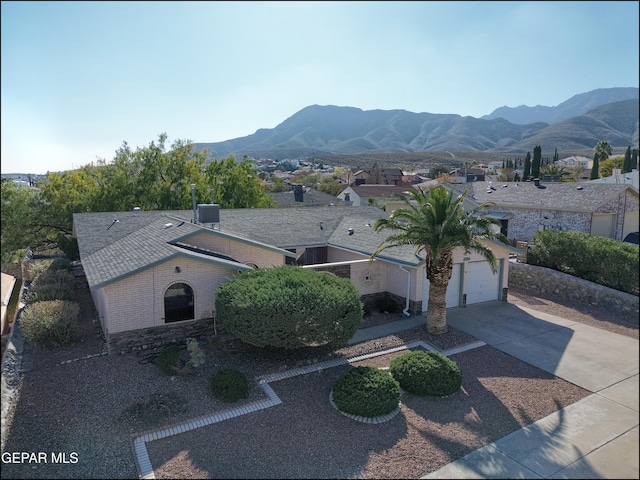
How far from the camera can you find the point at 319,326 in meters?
11.1

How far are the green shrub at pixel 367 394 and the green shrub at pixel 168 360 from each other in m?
4.43

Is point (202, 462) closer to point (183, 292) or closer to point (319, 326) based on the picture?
point (319, 326)

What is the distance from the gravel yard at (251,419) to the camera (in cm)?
763

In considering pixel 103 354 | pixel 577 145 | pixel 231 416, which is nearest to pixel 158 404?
pixel 231 416

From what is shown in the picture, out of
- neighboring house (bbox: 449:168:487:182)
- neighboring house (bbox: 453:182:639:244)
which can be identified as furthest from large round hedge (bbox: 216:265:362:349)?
neighboring house (bbox: 449:168:487:182)

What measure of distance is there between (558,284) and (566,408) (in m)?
7.27

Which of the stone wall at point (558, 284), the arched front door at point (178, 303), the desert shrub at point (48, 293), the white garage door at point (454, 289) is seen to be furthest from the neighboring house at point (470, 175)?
the desert shrub at point (48, 293)

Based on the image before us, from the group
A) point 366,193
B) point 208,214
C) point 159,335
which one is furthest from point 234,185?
point 366,193

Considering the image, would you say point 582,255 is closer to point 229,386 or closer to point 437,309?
point 437,309

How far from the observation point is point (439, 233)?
13242mm

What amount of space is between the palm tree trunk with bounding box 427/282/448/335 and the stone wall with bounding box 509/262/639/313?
414 cm

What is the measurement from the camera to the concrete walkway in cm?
378

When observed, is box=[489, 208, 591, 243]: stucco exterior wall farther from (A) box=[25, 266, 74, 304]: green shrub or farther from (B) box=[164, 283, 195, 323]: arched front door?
(A) box=[25, 266, 74, 304]: green shrub

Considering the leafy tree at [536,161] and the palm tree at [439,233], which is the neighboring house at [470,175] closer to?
the leafy tree at [536,161]
